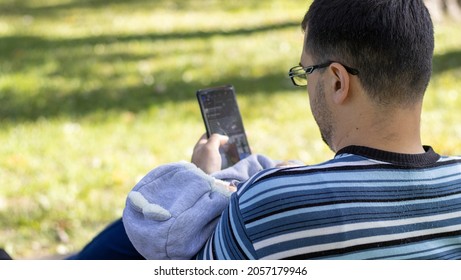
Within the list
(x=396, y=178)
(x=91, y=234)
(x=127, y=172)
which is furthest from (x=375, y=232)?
(x=127, y=172)

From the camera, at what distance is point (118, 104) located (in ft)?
21.2

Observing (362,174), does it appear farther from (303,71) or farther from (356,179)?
(303,71)

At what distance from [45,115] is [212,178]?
4.30m

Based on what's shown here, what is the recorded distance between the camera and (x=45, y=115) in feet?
20.1

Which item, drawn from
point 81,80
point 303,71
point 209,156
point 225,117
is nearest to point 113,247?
point 209,156

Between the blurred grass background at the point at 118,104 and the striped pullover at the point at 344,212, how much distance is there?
2482 millimetres

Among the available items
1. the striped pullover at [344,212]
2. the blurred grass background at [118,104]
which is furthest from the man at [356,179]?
the blurred grass background at [118,104]

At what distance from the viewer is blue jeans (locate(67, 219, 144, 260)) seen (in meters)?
2.38

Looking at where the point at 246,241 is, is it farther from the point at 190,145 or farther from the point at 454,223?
the point at 190,145

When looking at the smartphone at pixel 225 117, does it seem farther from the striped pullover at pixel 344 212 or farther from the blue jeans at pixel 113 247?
the striped pullover at pixel 344 212

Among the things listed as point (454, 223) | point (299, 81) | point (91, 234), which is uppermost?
point (299, 81)

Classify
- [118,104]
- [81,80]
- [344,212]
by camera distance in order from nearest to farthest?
[344,212], [118,104], [81,80]

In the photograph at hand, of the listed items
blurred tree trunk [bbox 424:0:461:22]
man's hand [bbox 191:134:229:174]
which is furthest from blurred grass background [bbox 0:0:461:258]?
man's hand [bbox 191:134:229:174]

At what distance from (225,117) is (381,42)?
2.84 feet
